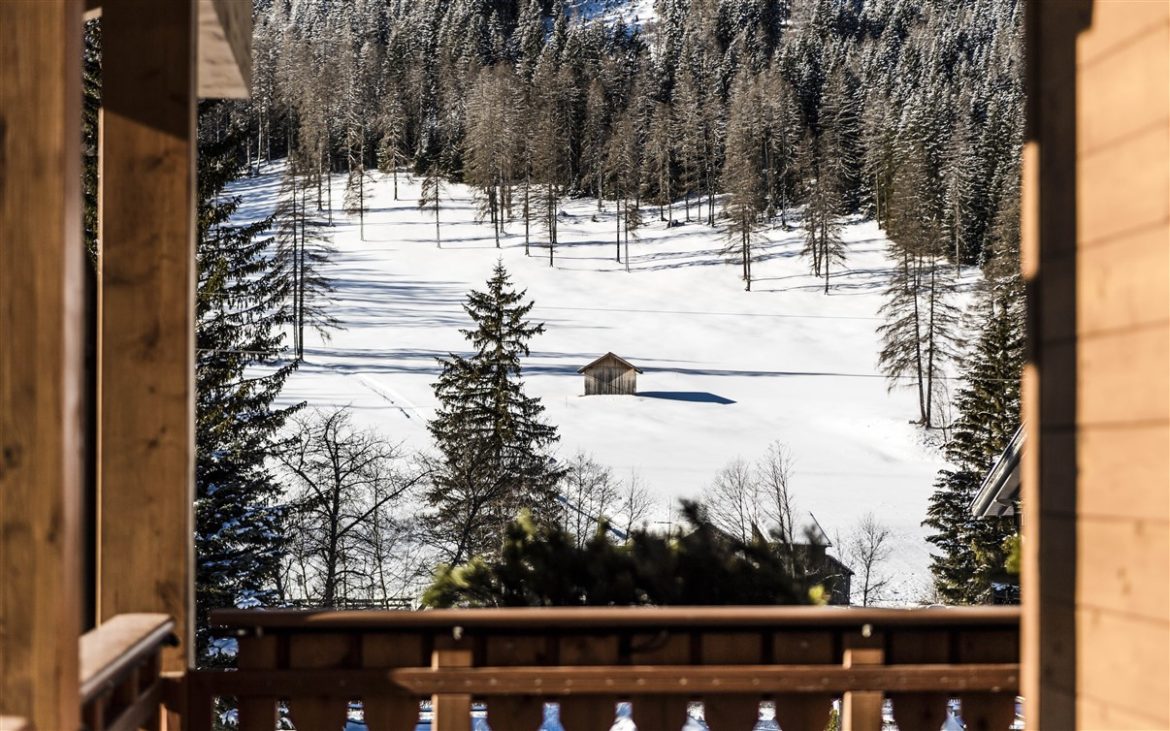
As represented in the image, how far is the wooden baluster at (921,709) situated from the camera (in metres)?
2.46

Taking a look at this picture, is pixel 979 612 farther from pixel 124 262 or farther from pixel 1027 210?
pixel 124 262

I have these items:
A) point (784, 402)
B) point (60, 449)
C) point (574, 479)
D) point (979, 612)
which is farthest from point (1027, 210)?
point (784, 402)

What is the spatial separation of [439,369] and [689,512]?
77.9 feet

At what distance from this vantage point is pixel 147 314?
235 cm

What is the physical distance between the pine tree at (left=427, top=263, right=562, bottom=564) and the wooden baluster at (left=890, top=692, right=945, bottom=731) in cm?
1663

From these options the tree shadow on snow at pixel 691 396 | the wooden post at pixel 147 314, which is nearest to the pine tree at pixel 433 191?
the tree shadow on snow at pixel 691 396

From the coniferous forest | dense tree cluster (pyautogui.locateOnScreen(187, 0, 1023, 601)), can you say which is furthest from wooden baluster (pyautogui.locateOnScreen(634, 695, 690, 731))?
dense tree cluster (pyautogui.locateOnScreen(187, 0, 1023, 601))

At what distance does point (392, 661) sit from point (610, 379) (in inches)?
937

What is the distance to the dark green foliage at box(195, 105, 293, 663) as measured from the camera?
1396cm

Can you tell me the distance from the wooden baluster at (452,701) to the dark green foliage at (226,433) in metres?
11.6

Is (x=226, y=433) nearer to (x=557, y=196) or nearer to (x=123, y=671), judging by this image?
(x=123, y=671)

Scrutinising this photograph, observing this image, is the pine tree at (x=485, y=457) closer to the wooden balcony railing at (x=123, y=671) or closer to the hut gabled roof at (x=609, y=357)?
the hut gabled roof at (x=609, y=357)

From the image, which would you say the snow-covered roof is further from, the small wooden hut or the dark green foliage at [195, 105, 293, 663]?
the small wooden hut

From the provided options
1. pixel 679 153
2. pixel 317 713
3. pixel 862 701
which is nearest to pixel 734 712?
pixel 862 701
